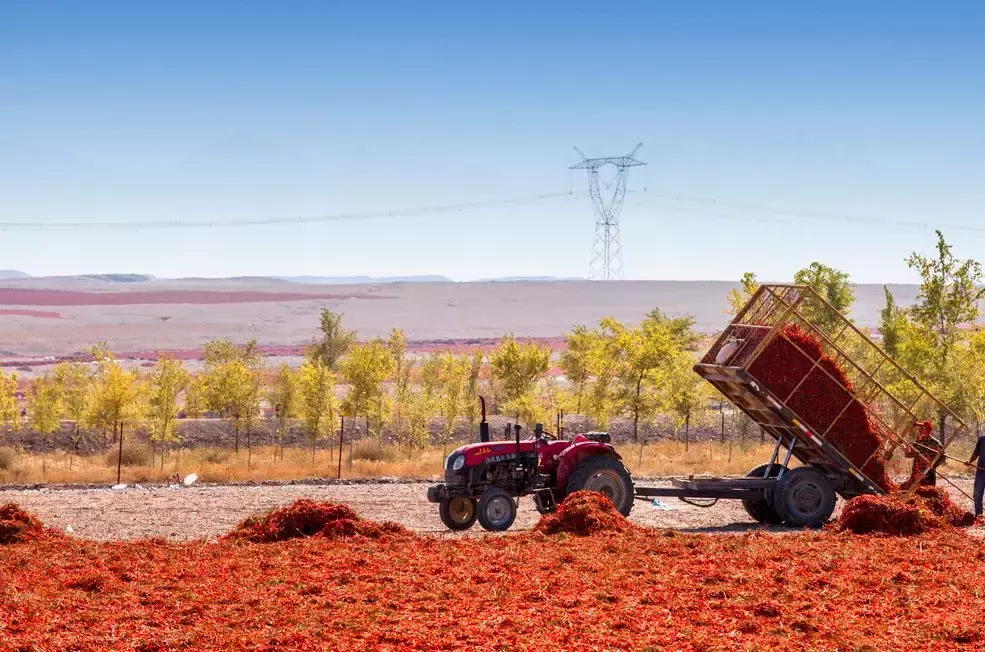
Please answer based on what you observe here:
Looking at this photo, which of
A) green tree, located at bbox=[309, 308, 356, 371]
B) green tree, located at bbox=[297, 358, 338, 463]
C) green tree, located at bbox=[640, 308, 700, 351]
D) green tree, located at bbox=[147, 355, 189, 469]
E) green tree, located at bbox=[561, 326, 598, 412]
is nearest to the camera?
green tree, located at bbox=[147, 355, 189, 469]

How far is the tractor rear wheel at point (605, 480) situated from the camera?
20.5m

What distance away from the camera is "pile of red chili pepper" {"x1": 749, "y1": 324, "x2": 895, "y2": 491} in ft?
66.2

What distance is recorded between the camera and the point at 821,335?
67.7ft

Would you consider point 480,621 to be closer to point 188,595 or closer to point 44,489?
point 188,595

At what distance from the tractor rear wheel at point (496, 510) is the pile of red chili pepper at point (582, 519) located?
1.69 m

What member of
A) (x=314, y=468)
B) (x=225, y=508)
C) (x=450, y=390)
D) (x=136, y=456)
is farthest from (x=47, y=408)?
(x=225, y=508)

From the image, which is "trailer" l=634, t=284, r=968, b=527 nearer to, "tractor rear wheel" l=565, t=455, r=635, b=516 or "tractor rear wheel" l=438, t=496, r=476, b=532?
"tractor rear wheel" l=565, t=455, r=635, b=516

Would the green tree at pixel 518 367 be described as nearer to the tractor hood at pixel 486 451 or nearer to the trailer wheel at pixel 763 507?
the trailer wheel at pixel 763 507

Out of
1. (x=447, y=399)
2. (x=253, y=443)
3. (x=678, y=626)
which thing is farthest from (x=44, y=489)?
(x=253, y=443)

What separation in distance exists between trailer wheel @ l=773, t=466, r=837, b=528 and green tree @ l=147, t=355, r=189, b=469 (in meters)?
35.7

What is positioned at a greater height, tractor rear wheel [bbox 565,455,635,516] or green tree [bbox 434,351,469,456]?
tractor rear wheel [bbox 565,455,635,516]

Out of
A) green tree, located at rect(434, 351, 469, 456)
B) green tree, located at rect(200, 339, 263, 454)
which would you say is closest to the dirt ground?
green tree, located at rect(434, 351, 469, 456)

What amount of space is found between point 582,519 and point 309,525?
14.9 ft

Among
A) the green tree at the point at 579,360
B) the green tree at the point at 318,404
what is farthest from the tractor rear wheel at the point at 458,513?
the green tree at the point at 579,360
